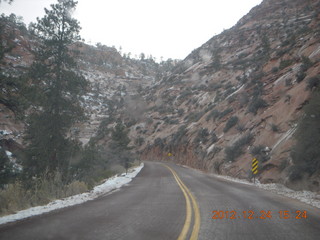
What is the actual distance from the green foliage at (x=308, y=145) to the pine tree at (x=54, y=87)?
597 inches

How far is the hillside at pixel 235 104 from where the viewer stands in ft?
61.6

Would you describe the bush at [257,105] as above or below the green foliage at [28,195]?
above

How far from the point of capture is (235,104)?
33469mm

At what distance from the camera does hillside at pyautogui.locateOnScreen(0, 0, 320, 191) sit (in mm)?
18766

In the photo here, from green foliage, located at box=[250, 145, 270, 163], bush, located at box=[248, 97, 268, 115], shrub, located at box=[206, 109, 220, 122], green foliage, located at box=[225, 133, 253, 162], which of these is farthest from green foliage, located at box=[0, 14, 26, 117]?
shrub, located at box=[206, 109, 220, 122]

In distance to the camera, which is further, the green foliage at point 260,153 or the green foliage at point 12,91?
the green foliage at point 260,153

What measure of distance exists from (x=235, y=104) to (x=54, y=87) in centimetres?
2244

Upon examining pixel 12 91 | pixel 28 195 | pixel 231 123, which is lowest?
pixel 28 195

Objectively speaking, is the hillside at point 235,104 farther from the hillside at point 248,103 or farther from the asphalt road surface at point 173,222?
the asphalt road surface at point 173,222

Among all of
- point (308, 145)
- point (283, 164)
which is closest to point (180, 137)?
point (283, 164)

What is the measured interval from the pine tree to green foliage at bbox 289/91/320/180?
15164 mm

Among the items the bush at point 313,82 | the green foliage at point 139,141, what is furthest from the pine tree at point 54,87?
the green foliage at point 139,141

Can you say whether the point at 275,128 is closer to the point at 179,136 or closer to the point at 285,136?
the point at 285,136
